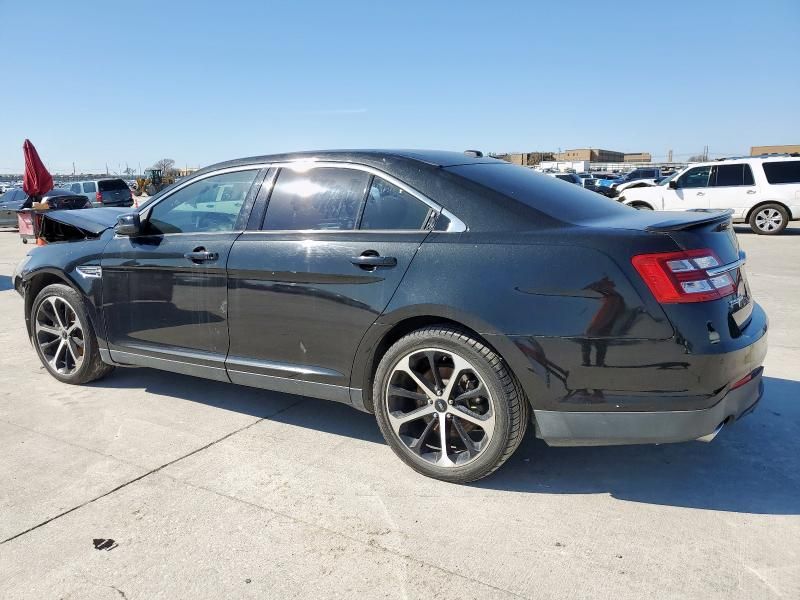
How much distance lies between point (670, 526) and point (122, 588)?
7.44 feet

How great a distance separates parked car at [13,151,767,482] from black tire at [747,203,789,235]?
523 inches

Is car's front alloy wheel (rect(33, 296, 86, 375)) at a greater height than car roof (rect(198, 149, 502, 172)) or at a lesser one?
lesser

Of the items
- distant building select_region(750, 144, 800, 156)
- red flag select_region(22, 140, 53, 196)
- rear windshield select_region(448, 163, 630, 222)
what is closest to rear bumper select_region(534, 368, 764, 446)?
rear windshield select_region(448, 163, 630, 222)

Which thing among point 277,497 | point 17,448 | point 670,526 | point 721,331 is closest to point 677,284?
point 721,331

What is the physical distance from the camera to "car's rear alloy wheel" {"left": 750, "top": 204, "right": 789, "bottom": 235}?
47.1 ft

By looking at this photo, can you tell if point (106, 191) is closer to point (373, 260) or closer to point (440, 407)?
point (373, 260)

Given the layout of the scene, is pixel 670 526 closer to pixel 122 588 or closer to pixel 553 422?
pixel 553 422

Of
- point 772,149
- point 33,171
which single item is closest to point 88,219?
point 33,171

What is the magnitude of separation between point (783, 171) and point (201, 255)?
48.7ft

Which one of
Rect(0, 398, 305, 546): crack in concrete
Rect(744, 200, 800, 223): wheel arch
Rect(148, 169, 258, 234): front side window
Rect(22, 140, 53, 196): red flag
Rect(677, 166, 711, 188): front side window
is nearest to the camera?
Rect(0, 398, 305, 546): crack in concrete

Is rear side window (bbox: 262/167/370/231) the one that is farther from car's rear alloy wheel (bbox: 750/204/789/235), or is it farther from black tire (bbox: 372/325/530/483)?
car's rear alloy wheel (bbox: 750/204/789/235)

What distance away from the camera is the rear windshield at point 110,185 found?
82.0ft

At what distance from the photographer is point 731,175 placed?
14672 mm

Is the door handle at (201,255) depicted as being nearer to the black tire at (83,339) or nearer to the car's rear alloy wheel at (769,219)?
the black tire at (83,339)
